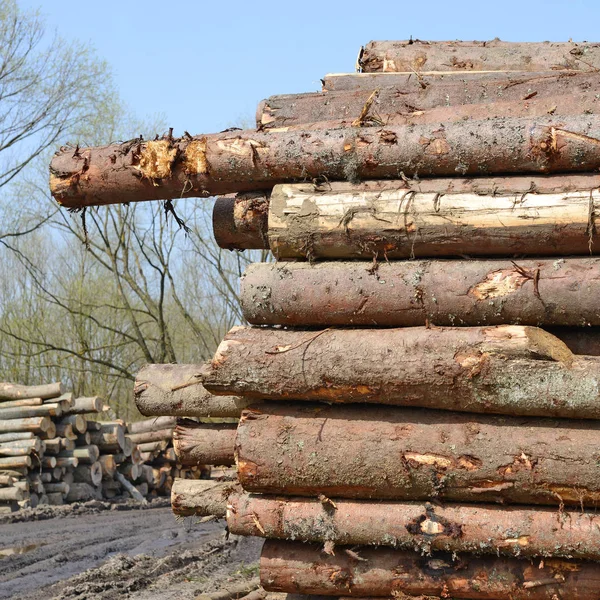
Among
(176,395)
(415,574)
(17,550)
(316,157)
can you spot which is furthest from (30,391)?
(415,574)

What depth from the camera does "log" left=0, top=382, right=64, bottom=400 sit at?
16109 mm

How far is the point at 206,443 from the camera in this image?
6.39m

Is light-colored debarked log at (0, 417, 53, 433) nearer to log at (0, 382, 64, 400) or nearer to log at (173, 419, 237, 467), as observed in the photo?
log at (0, 382, 64, 400)

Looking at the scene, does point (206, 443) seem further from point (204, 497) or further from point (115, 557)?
point (115, 557)

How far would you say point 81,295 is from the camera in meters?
28.0

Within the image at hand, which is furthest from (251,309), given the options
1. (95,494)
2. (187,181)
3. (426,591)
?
(95,494)

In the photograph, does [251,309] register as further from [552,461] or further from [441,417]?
[552,461]

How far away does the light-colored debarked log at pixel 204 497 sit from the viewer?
6379mm

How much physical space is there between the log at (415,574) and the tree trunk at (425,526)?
0.11 metres

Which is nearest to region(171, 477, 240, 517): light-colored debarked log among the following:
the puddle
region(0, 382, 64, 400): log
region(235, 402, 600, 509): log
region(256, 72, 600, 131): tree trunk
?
region(235, 402, 600, 509): log

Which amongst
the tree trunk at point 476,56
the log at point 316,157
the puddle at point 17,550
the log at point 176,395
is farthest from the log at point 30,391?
the tree trunk at point 476,56

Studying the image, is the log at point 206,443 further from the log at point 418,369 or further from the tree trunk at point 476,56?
the tree trunk at point 476,56

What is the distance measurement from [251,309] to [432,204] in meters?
1.30

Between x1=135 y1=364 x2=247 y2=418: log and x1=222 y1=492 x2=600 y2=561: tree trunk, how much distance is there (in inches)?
44.7
